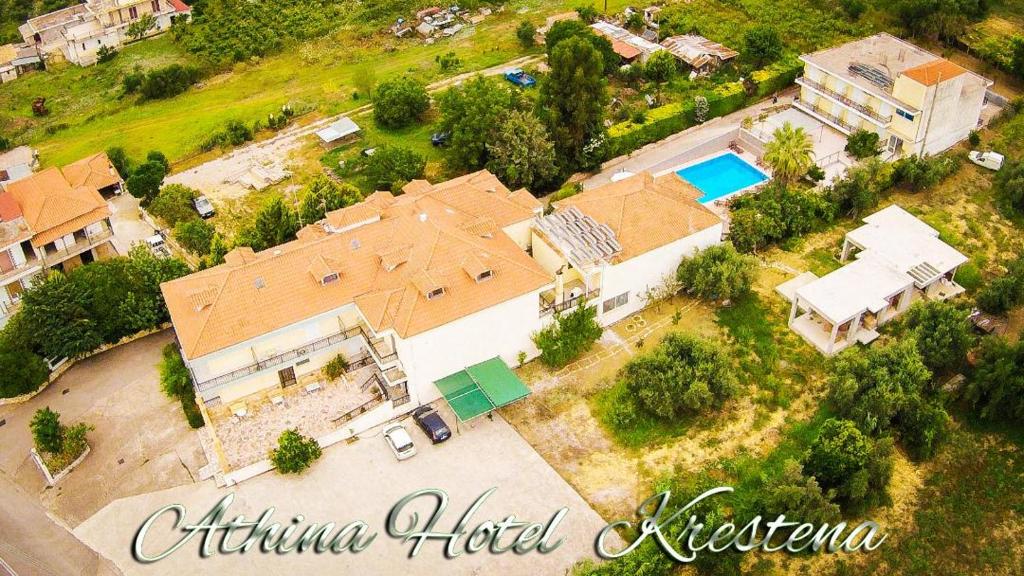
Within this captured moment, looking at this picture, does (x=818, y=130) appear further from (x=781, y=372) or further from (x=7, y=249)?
(x=7, y=249)

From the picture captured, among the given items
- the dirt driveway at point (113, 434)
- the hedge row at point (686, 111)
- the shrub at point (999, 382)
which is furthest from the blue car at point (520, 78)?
the shrub at point (999, 382)

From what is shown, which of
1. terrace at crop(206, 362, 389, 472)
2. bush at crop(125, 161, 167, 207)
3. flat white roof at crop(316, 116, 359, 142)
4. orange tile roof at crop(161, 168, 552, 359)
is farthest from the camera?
flat white roof at crop(316, 116, 359, 142)

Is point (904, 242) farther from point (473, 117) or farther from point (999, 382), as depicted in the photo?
point (473, 117)

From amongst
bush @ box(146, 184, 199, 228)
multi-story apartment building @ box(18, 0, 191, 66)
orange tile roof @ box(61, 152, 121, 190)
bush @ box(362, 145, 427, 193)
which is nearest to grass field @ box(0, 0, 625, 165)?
multi-story apartment building @ box(18, 0, 191, 66)

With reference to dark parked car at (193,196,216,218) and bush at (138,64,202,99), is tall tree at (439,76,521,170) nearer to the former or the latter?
dark parked car at (193,196,216,218)

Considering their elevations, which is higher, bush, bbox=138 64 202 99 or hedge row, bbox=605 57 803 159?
hedge row, bbox=605 57 803 159

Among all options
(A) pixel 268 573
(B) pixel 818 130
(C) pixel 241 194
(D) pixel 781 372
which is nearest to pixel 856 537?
(D) pixel 781 372

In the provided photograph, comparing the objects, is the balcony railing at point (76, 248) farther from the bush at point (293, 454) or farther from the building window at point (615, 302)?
the building window at point (615, 302)

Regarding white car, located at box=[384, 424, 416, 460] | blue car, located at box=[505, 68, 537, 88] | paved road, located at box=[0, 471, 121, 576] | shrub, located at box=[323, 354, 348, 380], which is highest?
blue car, located at box=[505, 68, 537, 88]
